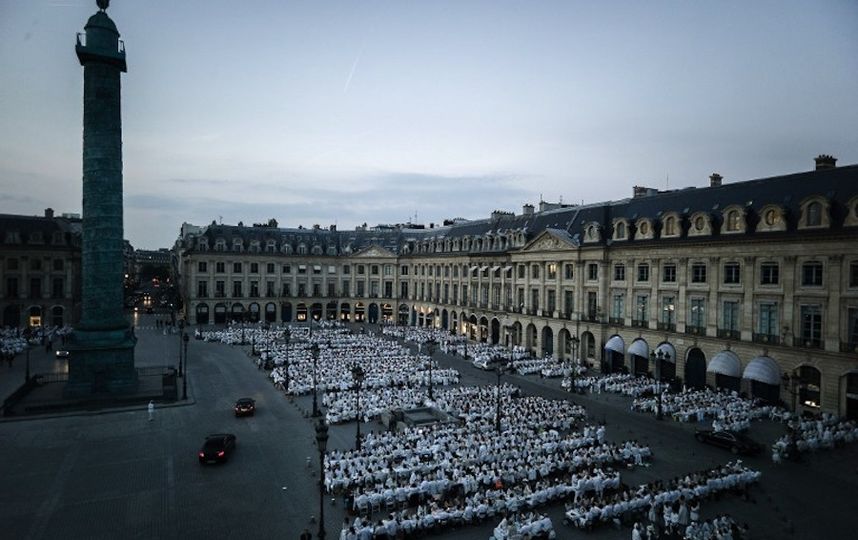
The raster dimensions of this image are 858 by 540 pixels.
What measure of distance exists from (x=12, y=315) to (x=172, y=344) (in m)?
27.5

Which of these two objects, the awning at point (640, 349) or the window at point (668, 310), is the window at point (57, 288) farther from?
the window at point (668, 310)

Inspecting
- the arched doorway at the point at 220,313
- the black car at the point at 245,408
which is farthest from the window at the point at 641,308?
the arched doorway at the point at 220,313

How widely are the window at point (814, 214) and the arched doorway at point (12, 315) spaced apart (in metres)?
91.9

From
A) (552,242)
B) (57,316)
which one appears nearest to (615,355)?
(552,242)

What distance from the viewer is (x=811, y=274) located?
123 feet

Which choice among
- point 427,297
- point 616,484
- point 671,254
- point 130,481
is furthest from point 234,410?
point 427,297

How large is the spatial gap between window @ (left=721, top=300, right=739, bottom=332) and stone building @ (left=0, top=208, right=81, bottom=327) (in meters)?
84.1

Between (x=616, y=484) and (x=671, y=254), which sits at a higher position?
(x=671, y=254)

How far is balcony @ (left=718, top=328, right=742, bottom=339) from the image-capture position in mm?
41875

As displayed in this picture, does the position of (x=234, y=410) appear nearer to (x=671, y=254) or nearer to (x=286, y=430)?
(x=286, y=430)

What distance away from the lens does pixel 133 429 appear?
32.7 m

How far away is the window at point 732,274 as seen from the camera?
139 feet

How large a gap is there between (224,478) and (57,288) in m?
70.0

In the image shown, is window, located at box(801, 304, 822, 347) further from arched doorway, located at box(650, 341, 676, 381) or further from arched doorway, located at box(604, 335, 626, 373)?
arched doorway, located at box(604, 335, 626, 373)
